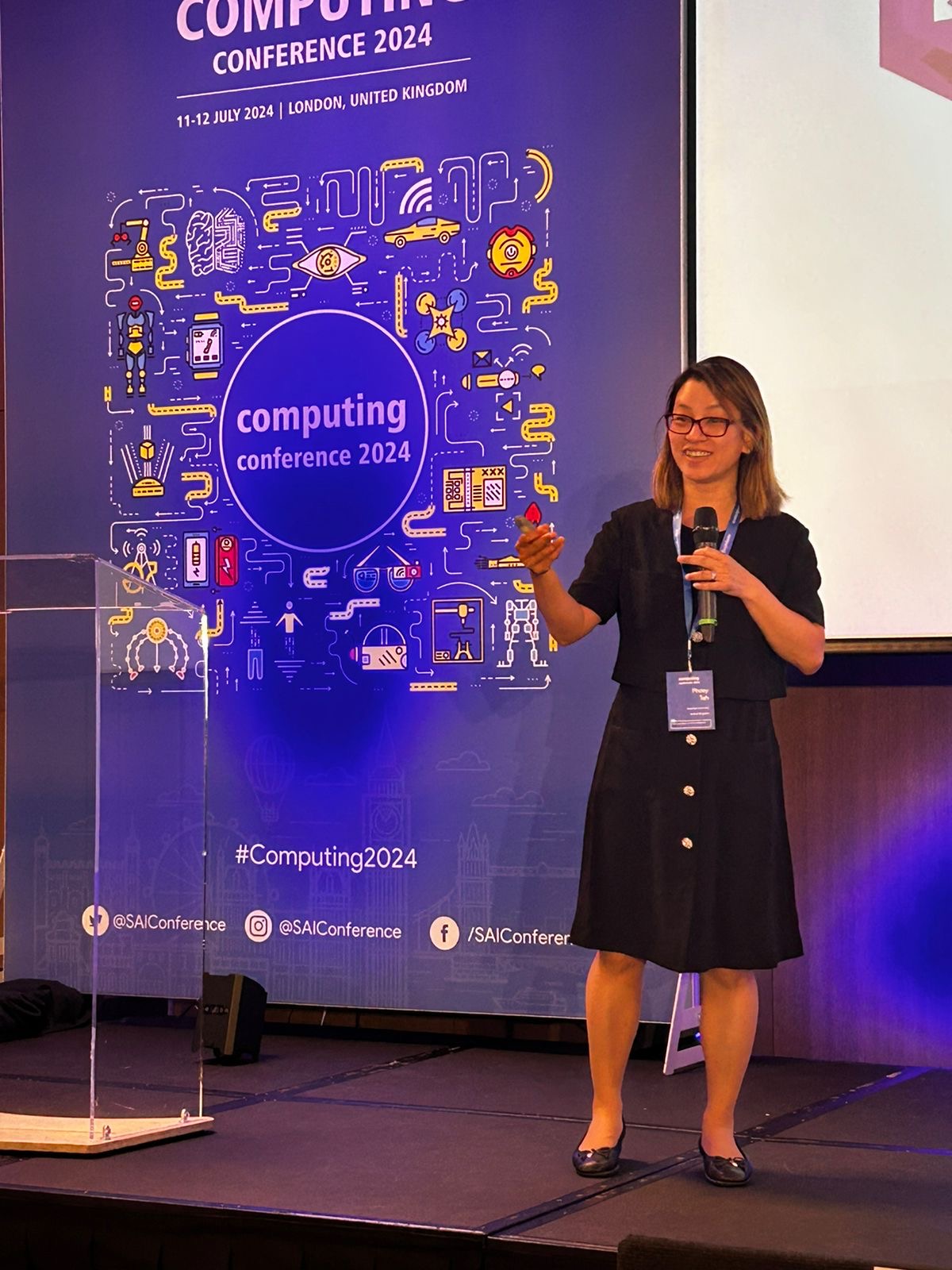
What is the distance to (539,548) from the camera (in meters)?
2.77

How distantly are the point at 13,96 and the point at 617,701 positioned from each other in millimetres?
3168

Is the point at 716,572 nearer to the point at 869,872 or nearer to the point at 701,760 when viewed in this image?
the point at 701,760

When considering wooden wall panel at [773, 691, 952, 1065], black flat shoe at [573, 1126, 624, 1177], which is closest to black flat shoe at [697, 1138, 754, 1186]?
black flat shoe at [573, 1126, 624, 1177]

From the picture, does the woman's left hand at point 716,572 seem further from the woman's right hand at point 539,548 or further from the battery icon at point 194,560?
the battery icon at point 194,560

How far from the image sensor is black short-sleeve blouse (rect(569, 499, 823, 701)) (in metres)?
2.96

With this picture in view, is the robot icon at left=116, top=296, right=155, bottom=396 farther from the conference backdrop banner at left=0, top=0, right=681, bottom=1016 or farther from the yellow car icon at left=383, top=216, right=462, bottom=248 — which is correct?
the yellow car icon at left=383, top=216, right=462, bottom=248

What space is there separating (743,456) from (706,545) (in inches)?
12.0

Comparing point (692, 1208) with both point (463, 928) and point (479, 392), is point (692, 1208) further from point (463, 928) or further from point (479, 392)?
point (479, 392)

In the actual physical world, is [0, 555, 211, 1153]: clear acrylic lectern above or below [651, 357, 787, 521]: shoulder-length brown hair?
below

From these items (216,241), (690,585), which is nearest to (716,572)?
(690,585)

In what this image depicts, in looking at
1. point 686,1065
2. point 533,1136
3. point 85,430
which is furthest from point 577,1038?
point 85,430

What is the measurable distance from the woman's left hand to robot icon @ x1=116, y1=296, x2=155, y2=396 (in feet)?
8.51

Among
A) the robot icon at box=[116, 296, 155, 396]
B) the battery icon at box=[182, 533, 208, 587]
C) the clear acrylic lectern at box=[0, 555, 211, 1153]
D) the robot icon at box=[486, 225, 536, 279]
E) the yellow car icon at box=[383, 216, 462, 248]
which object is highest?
the yellow car icon at box=[383, 216, 462, 248]

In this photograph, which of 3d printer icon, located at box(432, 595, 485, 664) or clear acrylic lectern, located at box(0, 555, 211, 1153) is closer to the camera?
clear acrylic lectern, located at box(0, 555, 211, 1153)
